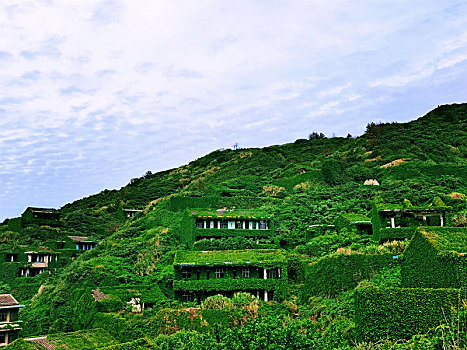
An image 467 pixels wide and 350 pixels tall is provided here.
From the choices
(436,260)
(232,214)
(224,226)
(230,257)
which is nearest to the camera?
(436,260)

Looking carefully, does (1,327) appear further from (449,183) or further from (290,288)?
(449,183)

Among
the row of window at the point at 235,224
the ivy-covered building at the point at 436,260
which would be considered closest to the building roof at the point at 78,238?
the row of window at the point at 235,224

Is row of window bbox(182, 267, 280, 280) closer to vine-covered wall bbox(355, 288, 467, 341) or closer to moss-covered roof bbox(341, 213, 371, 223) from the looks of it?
moss-covered roof bbox(341, 213, 371, 223)

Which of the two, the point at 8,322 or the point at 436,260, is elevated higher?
the point at 436,260

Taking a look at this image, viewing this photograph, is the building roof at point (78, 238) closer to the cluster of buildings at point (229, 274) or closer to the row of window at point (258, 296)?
the cluster of buildings at point (229, 274)

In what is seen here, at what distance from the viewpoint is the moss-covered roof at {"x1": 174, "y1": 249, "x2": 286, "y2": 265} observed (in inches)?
1511

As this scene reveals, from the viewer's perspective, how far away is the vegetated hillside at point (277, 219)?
30.6 m

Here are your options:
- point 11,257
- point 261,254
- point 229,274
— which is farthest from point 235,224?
point 11,257

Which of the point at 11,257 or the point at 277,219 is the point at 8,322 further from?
the point at 277,219

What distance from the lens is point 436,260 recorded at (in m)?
20.2

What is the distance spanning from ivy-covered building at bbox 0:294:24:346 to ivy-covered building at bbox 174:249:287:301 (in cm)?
1084

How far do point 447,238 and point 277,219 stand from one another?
3052 cm

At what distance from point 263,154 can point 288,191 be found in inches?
1154

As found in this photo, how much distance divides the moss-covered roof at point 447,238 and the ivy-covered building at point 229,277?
53.8 feet
